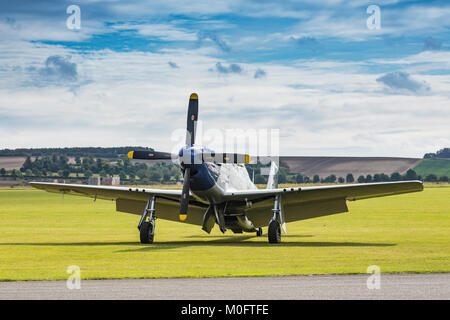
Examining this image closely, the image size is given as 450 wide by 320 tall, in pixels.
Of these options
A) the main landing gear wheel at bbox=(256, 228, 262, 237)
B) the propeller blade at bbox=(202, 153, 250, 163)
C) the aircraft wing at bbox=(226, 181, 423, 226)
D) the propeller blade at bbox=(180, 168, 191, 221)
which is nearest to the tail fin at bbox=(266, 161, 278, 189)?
the main landing gear wheel at bbox=(256, 228, 262, 237)

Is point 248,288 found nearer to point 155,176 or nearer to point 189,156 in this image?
point 189,156

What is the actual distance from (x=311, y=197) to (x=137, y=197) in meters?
7.24

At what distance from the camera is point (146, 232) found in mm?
27172

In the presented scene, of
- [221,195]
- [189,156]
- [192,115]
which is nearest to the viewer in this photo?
[189,156]

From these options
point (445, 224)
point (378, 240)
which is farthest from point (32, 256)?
point (445, 224)

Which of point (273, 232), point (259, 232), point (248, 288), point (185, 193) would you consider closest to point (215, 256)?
point (185, 193)

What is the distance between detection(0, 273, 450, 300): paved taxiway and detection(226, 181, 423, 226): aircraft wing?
10.8m

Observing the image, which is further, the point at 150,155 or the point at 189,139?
the point at 150,155

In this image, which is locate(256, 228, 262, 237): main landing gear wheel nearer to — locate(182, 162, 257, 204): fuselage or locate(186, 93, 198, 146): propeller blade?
locate(182, 162, 257, 204): fuselage

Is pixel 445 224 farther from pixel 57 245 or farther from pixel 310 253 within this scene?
pixel 57 245

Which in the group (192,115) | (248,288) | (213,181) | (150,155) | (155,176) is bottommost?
(248,288)

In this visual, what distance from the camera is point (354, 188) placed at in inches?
1065

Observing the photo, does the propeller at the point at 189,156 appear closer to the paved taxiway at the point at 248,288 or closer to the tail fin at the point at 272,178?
the paved taxiway at the point at 248,288
